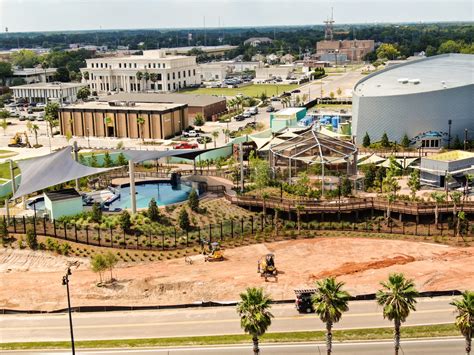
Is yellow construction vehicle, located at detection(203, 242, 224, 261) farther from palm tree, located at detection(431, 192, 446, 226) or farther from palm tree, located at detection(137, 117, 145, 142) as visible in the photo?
palm tree, located at detection(137, 117, 145, 142)

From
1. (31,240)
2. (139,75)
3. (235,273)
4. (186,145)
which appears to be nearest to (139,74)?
(139,75)

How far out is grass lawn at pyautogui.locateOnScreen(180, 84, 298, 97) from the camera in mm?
160625

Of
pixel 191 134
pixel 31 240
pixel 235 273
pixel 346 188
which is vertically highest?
pixel 346 188

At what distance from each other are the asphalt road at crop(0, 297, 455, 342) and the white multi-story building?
125m

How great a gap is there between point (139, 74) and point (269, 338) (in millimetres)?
132583

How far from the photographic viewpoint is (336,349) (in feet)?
113

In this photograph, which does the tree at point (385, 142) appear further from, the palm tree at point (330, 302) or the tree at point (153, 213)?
the palm tree at point (330, 302)

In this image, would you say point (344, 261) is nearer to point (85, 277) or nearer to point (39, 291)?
point (85, 277)

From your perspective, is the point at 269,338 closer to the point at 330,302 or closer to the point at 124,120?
the point at 330,302

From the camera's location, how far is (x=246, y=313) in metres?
28.3

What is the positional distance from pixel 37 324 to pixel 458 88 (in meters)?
66.3

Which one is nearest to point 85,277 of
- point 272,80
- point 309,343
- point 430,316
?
point 309,343

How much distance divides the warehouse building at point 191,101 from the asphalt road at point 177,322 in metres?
78.5

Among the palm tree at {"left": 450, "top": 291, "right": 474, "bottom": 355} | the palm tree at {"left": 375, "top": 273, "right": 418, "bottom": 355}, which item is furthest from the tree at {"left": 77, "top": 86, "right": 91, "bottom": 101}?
the palm tree at {"left": 450, "top": 291, "right": 474, "bottom": 355}
